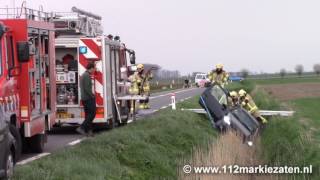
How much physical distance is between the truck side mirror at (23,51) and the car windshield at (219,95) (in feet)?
18.4

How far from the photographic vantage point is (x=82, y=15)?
65.9 feet

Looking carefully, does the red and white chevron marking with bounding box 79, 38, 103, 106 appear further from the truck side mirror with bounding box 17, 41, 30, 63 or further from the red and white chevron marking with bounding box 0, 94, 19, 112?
the truck side mirror with bounding box 17, 41, 30, 63

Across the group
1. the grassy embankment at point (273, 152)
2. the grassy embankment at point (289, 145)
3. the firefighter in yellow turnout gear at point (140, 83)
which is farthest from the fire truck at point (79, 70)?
the grassy embankment at point (289, 145)

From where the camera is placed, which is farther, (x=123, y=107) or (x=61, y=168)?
(x=123, y=107)

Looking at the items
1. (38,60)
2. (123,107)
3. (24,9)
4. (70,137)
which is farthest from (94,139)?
(123,107)

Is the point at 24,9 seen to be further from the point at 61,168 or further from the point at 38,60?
the point at 61,168

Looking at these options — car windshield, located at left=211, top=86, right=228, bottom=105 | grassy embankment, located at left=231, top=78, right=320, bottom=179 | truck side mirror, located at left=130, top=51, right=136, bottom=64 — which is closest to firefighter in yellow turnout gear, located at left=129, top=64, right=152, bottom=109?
truck side mirror, located at left=130, top=51, right=136, bottom=64

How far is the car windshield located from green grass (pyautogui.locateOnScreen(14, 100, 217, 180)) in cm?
147

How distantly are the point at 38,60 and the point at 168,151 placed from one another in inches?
144

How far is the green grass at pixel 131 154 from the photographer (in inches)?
402

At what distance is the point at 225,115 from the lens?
15.7 meters

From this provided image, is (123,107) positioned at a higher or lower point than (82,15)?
lower

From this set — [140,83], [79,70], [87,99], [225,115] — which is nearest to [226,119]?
[225,115]

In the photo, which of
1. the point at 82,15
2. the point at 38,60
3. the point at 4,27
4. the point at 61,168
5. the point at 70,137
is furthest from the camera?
the point at 82,15
